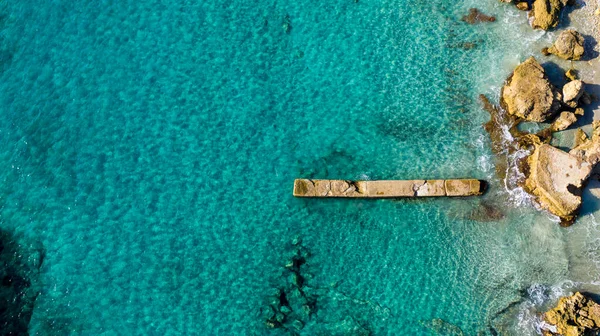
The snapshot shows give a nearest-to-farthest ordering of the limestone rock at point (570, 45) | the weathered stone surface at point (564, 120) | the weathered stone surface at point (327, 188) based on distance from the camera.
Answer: the weathered stone surface at point (327, 188), the weathered stone surface at point (564, 120), the limestone rock at point (570, 45)

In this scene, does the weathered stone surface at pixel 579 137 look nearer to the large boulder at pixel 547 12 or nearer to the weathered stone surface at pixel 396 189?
the large boulder at pixel 547 12

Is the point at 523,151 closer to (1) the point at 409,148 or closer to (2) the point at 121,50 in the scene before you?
(1) the point at 409,148

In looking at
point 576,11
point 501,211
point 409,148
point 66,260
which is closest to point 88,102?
point 66,260

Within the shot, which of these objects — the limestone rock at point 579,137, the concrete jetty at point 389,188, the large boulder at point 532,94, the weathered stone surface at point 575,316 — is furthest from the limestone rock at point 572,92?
the weathered stone surface at point 575,316

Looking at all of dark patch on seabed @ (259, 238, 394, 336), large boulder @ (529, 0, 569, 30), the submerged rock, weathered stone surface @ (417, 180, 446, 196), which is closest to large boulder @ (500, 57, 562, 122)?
large boulder @ (529, 0, 569, 30)

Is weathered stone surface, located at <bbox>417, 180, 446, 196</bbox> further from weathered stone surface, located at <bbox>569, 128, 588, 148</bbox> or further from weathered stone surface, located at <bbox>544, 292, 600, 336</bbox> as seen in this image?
weathered stone surface, located at <bbox>544, 292, 600, 336</bbox>

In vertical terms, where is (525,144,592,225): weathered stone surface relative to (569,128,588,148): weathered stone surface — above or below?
below

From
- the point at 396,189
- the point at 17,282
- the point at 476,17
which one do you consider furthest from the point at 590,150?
the point at 17,282
